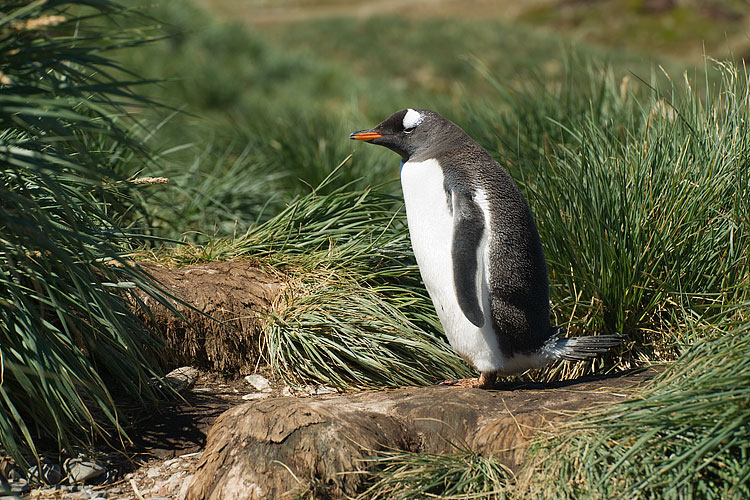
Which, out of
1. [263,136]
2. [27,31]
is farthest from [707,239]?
[263,136]

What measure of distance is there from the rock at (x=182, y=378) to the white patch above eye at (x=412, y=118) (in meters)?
1.39

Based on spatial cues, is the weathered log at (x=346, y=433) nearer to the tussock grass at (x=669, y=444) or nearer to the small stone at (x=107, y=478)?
the tussock grass at (x=669, y=444)

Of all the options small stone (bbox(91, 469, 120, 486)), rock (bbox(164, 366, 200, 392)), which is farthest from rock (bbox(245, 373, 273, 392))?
small stone (bbox(91, 469, 120, 486))

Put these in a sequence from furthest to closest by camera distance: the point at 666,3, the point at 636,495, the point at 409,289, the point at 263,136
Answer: the point at 666,3, the point at 263,136, the point at 409,289, the point at 636,495

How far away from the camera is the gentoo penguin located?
2.55m

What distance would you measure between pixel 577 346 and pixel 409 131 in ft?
3.56

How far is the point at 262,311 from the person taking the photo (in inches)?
122

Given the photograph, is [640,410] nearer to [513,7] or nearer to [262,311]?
[262,311]

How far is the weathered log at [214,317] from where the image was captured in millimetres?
2998

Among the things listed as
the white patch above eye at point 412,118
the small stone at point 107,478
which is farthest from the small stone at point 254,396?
the white patch above eye at point 412,118

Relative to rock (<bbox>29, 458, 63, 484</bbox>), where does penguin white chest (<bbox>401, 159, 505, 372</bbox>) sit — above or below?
above

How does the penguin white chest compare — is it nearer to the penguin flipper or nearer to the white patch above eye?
the penguin flipper

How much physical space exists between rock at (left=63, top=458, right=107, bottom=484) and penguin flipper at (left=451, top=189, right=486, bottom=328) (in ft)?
4.40

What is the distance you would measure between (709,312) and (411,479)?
1492 millimetres
